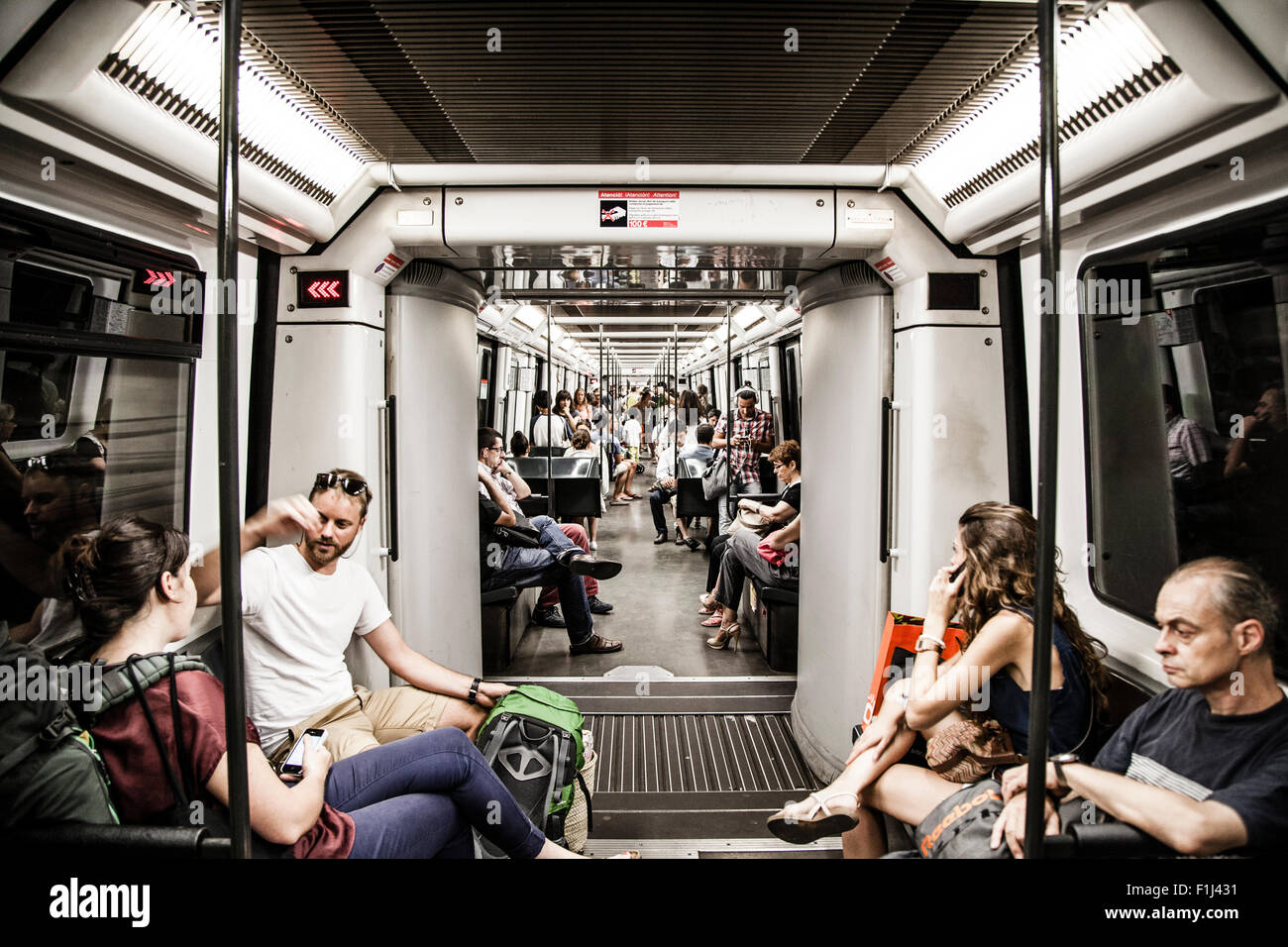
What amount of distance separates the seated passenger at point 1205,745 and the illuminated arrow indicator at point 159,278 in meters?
3.04

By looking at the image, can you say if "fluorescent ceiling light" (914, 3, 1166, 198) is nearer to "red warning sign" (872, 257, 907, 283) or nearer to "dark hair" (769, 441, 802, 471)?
"red warning sign" (872, 257, 907, 283)

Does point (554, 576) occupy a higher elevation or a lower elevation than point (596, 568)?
lower

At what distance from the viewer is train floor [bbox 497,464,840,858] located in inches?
116

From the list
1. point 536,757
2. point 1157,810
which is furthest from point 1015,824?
point 536,757

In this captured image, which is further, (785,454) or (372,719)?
(785,454)

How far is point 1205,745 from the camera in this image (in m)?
1.58

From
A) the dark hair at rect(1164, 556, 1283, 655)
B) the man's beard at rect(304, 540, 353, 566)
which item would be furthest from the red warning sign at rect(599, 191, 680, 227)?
the dark hair at rect(1164, 556, 1283, 655)

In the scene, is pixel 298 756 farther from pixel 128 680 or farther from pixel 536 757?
pixel 536 757

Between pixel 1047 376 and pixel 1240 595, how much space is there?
1050 millimetres

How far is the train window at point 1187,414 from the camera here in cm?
177
